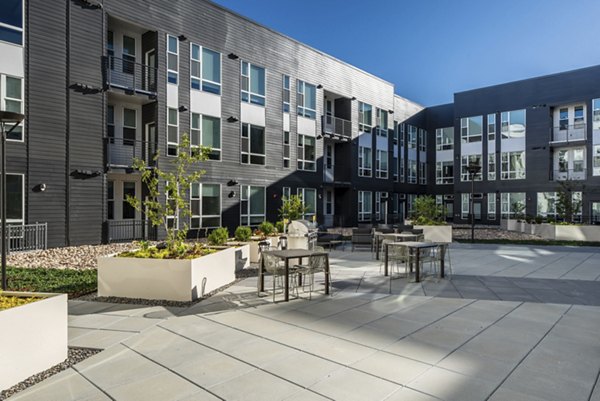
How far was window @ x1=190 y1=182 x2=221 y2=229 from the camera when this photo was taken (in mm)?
18453

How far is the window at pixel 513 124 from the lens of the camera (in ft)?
106

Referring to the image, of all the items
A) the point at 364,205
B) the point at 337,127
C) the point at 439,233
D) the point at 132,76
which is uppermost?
the point at 132,76

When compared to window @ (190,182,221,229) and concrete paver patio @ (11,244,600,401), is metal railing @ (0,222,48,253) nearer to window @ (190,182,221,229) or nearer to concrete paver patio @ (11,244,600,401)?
window @ (190,182,221,229)

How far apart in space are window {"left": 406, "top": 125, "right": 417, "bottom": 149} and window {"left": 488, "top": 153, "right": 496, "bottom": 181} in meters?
6.60

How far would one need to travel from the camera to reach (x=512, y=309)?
245 inches

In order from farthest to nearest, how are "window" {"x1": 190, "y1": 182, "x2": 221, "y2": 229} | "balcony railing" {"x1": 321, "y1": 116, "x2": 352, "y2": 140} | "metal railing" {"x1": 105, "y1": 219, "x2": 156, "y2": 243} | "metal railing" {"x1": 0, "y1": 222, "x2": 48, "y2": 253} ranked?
1. "balcony railing" {"x1": 321, "y1": 116, "x2": 352, "y2": 140}
2. "window" {"x1": 190, "y1": 182, "x2": 221, "y2": 229}
3. "metal railing" {"x1": 105, "y1": 219, "x2": 156, "y2": 243}
4. "metal railing" {"x1": 0, "y1": 222, "x2": 48, "y2": 253}

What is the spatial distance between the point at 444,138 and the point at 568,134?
1035cm

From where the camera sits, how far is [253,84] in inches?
849

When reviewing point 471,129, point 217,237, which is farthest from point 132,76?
point 471,129

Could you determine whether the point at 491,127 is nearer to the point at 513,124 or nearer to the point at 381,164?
the point at 513,124

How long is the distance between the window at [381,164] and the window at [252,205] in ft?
40.6

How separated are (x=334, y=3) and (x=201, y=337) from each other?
34.4 meters

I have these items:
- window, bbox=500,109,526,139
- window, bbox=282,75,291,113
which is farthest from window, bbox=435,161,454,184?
window, bbox=282,75,291,113

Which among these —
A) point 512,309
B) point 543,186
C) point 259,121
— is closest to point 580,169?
point 543,186
